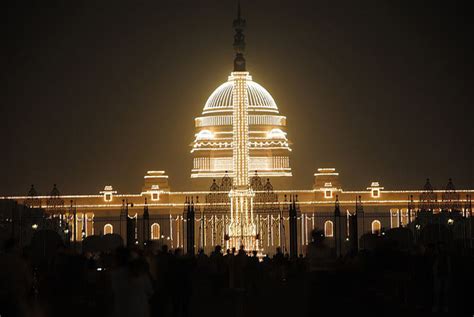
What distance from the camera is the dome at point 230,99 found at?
166 metres

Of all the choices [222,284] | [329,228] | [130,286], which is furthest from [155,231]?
[130,286]

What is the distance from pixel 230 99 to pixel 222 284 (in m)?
118

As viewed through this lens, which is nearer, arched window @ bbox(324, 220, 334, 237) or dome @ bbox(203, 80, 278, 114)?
arched window @ bbox(324, 220, 334, 237)

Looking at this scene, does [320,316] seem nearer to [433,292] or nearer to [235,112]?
[433,292]

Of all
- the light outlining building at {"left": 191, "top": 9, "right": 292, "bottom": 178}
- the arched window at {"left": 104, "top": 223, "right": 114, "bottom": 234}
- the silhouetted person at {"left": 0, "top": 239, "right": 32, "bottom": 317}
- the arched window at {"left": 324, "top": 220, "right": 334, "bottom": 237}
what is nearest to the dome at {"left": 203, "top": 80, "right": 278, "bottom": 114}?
the light outlining building at {"left": 191, "top": 9, "right": 292, "bottom": 178}

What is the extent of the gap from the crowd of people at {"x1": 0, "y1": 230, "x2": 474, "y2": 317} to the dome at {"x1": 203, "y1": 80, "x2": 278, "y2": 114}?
115294 mm

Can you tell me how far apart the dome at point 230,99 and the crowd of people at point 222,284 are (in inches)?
4539

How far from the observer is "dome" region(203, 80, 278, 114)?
544ft

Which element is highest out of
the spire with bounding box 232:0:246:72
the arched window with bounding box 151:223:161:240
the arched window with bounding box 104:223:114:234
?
the spire with bounding box 232:0:246:72

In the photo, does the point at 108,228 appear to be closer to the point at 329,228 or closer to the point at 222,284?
the point at 329,228

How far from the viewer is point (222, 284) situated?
49.6 meters

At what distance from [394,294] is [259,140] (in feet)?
405

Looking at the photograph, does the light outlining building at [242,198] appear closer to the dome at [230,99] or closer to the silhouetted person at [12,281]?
the dome at [230,99]

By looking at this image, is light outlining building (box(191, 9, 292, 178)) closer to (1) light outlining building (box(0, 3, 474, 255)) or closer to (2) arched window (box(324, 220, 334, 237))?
(1) light outlining building (box(0, 3, 474, 255))
